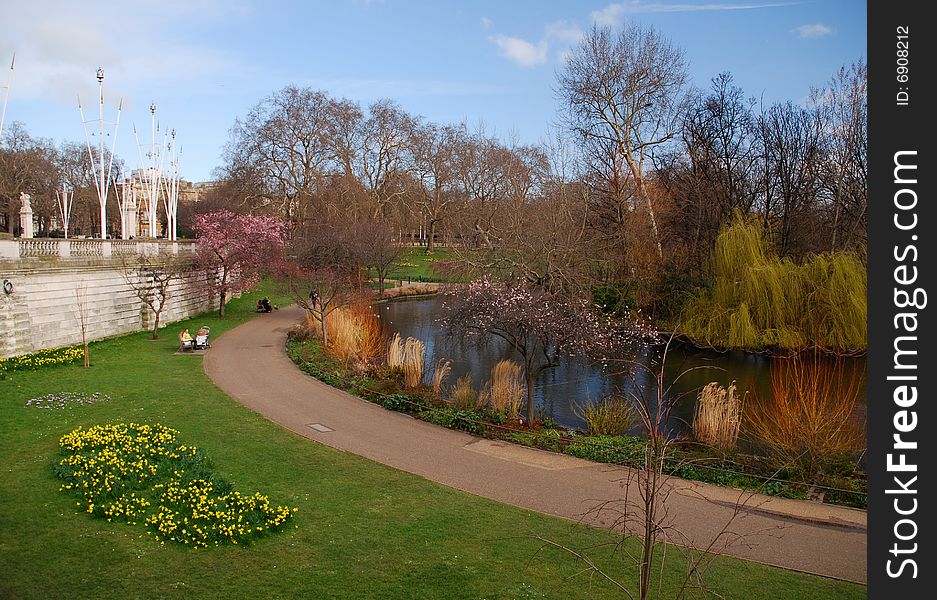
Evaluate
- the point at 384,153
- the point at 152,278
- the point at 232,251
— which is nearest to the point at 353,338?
the point at 152,278

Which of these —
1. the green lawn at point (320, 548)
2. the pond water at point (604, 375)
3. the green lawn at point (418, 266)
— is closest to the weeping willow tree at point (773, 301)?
the pond water at point (604, 375)

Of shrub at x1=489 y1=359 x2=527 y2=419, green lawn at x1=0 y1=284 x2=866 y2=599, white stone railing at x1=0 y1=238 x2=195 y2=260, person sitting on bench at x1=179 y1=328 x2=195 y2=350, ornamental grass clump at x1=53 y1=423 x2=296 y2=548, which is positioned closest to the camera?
green lawn at x1=0 y1=284 x2=866 y2=599

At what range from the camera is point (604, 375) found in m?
20.2

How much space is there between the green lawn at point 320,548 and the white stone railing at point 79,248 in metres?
9.72

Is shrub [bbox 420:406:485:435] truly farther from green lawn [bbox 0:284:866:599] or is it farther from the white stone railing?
the white stone railing

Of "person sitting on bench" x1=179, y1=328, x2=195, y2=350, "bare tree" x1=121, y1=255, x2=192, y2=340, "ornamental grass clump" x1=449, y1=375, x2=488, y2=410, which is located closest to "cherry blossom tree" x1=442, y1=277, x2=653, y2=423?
"ornamental grass clump" x1=449, y1=375, x2=488, y2=410

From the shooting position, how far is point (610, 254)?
101ft

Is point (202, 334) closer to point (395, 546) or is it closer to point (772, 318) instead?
point (395, 546)

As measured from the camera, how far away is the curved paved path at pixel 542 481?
8938 mm

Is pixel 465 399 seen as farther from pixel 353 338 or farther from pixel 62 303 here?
pixel 62 303

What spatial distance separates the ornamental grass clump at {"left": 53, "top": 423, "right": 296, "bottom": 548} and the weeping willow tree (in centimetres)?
1878

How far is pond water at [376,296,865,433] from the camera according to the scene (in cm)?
1778

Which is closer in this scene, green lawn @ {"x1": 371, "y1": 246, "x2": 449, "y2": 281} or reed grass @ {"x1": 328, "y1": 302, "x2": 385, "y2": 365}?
reed grass @ {"x1": 328, "y1": 302, "x2": 385, "y2": 365}

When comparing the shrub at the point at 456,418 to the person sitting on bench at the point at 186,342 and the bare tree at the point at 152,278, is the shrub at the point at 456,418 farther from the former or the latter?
the bare tree at the point at 152,278
